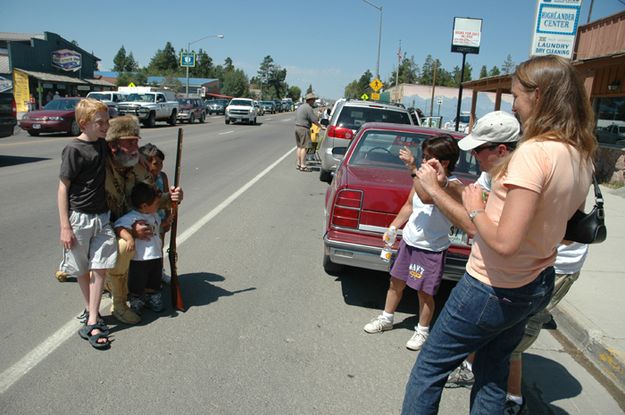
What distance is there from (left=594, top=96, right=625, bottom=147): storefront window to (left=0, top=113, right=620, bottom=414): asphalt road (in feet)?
36.2

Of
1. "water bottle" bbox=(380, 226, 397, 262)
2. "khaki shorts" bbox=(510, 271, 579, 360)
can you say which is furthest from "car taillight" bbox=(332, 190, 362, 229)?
"khaki shorts" bbox=(510, 271, 579, 360)

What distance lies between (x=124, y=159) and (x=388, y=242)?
2.15m

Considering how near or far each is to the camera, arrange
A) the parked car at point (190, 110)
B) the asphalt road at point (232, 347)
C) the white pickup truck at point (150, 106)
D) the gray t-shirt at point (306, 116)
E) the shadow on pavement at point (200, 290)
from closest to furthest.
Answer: the asphalt road at point (232, 347) < the shadow on pavement at point (200, 290) < the gray t-shirt at point (306, 116) < the white pickup truck at point (150, 106) < the parked car at point (190, 110)

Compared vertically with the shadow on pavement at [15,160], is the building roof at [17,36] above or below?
above

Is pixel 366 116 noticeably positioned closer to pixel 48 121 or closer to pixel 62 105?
pixel 48 121

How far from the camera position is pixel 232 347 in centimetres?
364

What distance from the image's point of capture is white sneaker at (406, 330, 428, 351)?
12.5 ft

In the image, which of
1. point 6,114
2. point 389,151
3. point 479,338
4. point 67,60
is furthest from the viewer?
point 67,60

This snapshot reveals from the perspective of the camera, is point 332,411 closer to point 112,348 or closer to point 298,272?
point 112,348

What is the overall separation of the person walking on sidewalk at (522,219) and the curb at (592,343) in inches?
75.9

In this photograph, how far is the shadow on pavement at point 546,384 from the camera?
10.7ft

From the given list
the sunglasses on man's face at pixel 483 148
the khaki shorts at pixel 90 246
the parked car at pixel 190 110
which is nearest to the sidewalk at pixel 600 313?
the sunglasses on man's face at pixel 483 148

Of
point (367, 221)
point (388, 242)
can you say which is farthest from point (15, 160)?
point (388, 242)

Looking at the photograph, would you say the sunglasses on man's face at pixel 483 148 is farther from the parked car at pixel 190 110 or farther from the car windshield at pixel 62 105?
the parked car at pixel 190 110
